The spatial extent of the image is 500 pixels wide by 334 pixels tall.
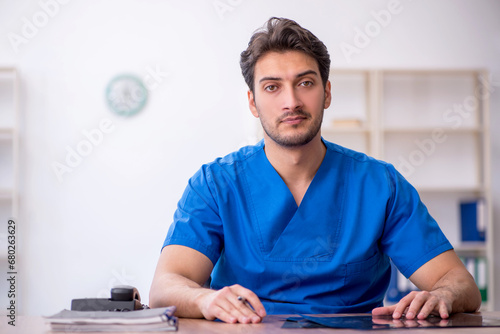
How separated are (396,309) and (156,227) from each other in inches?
108

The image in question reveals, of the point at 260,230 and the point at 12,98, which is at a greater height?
the point at 12,98

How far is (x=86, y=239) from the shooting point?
12.2 feet

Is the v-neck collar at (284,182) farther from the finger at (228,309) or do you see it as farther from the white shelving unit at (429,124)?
the white shelving unit at (429,124)

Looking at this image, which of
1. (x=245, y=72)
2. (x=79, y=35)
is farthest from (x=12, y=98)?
(x=245, y=72)

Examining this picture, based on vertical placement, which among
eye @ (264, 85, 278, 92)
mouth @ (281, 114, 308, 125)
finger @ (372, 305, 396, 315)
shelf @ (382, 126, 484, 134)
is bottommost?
finger @ (372, 305, 396, 315)

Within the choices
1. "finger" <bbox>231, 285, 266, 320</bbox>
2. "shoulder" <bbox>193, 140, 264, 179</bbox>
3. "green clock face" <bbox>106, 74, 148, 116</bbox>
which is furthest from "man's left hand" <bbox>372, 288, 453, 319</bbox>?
"green clock face" <bbox>106, 74, 148, 116</bbox>

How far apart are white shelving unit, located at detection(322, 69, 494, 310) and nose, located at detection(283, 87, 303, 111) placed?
88.5 inches

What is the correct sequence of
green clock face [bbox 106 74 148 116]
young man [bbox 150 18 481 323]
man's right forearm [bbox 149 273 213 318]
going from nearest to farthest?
man's right forearm [bbox 149 273 213 318] → young man [bbox 150 18 481 323] → green clock face [bbox 106 74 148 116]

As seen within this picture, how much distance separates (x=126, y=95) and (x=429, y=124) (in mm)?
2123

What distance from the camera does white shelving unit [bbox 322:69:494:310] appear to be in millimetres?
3881

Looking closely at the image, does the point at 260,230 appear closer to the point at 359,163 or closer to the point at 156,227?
the point at 359,163

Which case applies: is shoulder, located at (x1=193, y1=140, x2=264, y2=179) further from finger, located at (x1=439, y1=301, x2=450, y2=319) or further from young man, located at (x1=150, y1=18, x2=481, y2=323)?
finger, located at (x1=439, y1=301, x2=450, y2=319)

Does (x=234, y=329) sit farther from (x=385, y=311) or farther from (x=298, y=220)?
(x=298, y=220)

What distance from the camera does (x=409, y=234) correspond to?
5.02 feet
